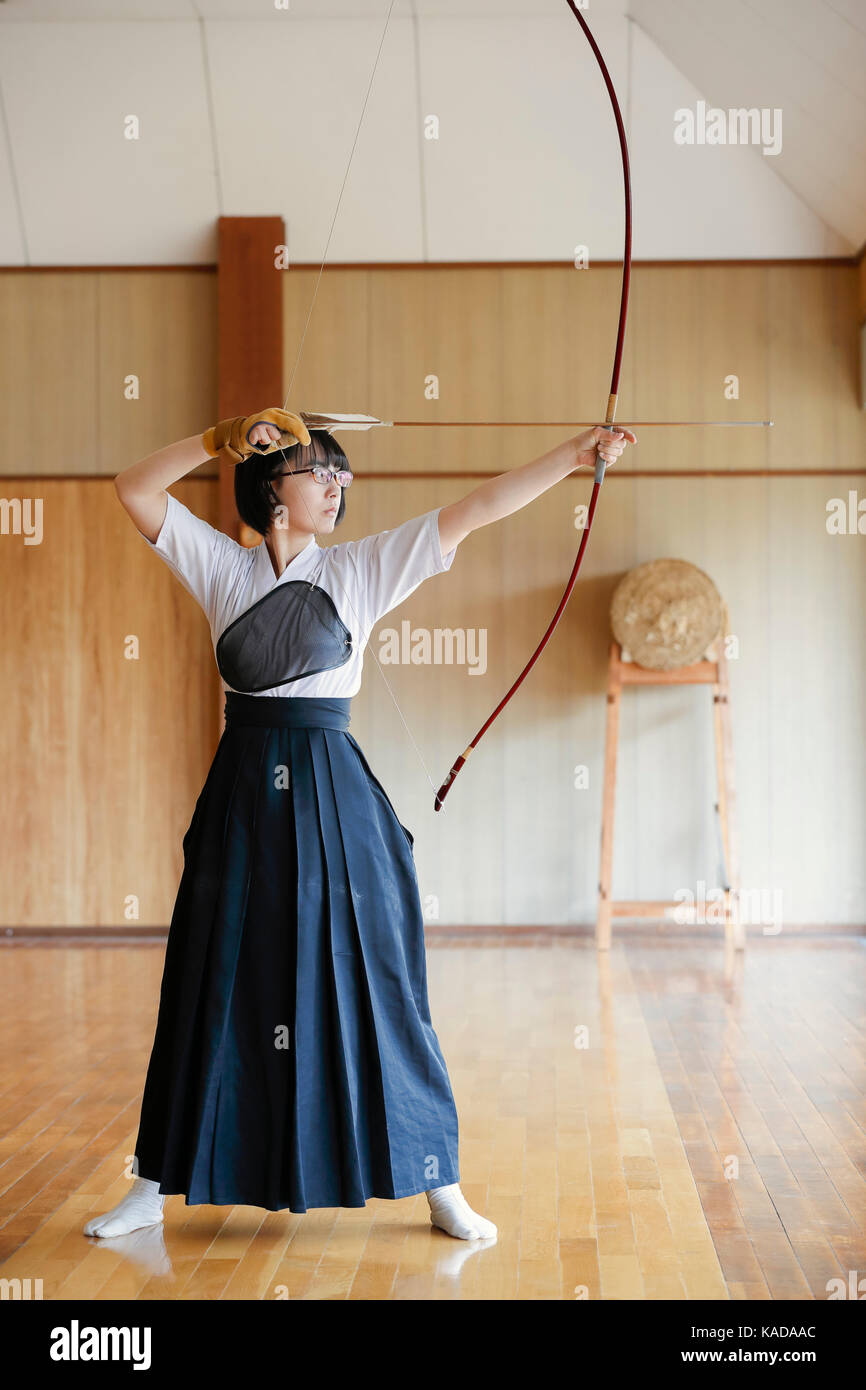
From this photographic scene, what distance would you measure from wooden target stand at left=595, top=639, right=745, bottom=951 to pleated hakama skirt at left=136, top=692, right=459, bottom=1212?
8.20 feet

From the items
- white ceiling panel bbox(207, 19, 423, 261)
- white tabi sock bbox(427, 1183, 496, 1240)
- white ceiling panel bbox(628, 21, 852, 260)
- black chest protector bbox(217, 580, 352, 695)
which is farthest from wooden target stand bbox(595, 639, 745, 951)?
black chest protector bbox(217, 580, 352, 695)

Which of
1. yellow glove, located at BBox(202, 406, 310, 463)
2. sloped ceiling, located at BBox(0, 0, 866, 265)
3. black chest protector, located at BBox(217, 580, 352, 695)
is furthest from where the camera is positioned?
sloped ceiling, located at BBox(0, 0, 866, 265)

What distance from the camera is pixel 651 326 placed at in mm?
4594

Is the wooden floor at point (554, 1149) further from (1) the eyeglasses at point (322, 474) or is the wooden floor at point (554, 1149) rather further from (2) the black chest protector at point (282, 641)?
(1) the eyeglasses at point (322, 474)

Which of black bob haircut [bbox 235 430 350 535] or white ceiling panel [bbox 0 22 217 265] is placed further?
white ceiling panel [bbox 0 22 217 265]

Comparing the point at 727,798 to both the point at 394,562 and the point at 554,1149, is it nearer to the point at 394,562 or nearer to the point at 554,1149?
the point at 554,1149

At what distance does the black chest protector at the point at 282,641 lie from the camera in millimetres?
1824

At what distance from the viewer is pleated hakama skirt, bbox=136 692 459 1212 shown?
1.74 meters

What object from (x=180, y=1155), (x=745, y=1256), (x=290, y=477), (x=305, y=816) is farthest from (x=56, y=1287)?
(x=290, y=477)

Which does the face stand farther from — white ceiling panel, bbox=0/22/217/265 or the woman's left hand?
white ceiling panel, bbox=0/22/217/265

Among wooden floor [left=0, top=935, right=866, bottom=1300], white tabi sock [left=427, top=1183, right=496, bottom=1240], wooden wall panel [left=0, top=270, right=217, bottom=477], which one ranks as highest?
wooden wall panel [left=0, top=270, right=217, bottom=477]

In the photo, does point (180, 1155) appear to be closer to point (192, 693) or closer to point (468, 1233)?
point (468, 1233)

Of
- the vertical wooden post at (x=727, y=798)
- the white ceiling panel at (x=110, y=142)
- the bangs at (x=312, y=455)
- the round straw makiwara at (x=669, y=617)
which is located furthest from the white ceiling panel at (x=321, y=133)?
the bangs at (x=312, y=455)

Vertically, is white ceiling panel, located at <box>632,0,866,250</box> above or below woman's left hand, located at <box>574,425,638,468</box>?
above
